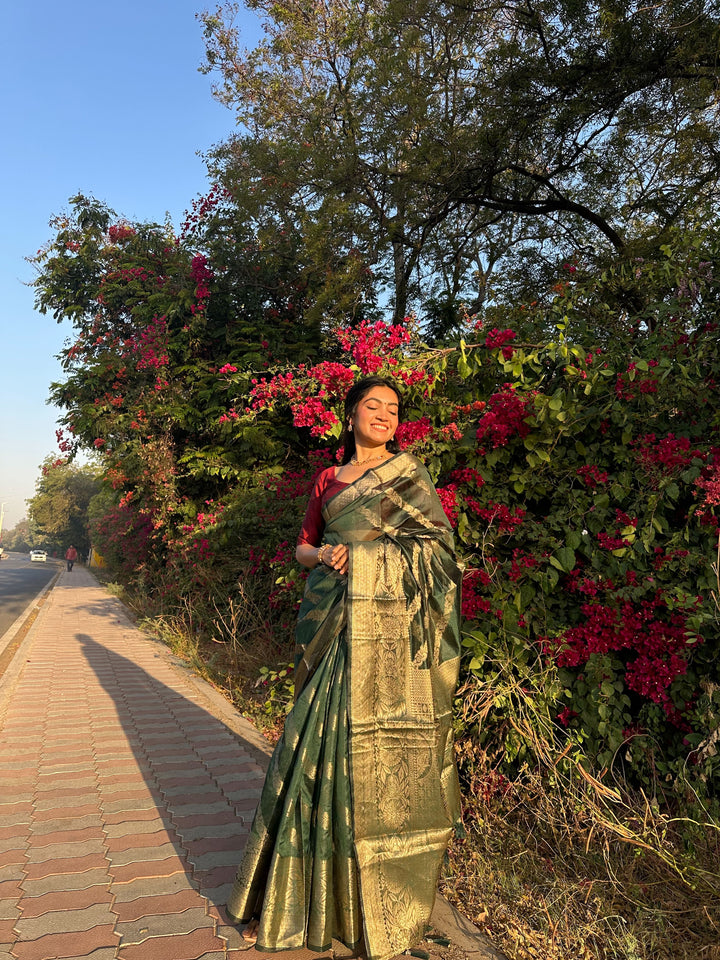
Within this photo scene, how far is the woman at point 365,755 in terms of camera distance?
7.20 feet

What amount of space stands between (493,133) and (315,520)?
21.2 ft

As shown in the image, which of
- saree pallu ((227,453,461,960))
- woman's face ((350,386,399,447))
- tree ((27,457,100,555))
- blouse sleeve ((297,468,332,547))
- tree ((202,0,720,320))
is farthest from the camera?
tree ((27,457,100,555))

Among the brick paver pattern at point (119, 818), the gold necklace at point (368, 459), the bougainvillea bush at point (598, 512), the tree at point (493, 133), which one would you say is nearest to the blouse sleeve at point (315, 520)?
the gold necklace at point (368, 459)

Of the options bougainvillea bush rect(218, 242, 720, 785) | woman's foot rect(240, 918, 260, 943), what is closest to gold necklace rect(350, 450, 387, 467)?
bougainvillea bush rect(218, 242, 720, 785)

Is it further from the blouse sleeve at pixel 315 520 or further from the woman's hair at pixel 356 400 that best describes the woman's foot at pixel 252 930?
the woman's hair at pixel 356 400

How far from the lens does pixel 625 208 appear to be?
8.24m

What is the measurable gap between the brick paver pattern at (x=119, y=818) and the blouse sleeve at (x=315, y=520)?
1.50 meters

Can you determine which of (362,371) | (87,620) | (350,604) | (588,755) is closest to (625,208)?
(362,371)

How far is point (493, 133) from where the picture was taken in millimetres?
7527

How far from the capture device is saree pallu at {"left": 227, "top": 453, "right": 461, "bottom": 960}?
2.19 m

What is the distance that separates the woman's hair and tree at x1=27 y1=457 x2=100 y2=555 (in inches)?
1587

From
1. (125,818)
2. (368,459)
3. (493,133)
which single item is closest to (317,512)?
(368,459)

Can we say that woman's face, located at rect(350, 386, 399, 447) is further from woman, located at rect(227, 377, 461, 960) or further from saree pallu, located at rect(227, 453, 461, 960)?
saree pallu, located at rect(227, 453, 461, 960)

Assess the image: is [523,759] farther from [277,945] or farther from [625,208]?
[625,208]
